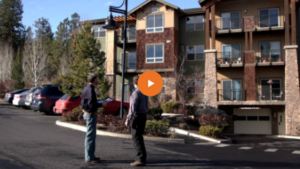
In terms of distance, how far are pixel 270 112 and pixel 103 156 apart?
19.9 metres

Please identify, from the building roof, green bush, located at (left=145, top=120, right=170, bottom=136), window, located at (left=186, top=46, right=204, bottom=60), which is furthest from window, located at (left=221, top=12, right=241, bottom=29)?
green bush, located at (left=145, top=120, right=170, bottom=136)

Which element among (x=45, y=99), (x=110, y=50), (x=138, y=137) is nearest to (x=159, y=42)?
(x=110, y=50)

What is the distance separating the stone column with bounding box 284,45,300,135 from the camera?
68.5ft

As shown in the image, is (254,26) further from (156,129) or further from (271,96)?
(156,129)

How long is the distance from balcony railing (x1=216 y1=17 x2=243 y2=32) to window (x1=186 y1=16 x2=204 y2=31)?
275 cm

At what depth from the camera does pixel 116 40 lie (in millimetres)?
28922

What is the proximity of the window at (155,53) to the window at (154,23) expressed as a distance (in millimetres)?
1592

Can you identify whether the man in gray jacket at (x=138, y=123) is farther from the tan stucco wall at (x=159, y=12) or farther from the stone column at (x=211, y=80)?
the tan stucco wall at (x=159, y=12)

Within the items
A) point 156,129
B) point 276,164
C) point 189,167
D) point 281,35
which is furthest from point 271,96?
point 189,167

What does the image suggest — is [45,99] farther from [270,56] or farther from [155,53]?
[270,56]

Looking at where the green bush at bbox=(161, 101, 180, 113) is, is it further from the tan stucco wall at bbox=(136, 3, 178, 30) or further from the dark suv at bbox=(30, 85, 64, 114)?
the dark suv at bbox=(30, 85, 64, 114)

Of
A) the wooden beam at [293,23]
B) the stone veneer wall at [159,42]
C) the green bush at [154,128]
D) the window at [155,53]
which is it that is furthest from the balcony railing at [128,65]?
the green bush at [154,128]

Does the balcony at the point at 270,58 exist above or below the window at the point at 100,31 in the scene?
below

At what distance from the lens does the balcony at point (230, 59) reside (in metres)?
22.7
